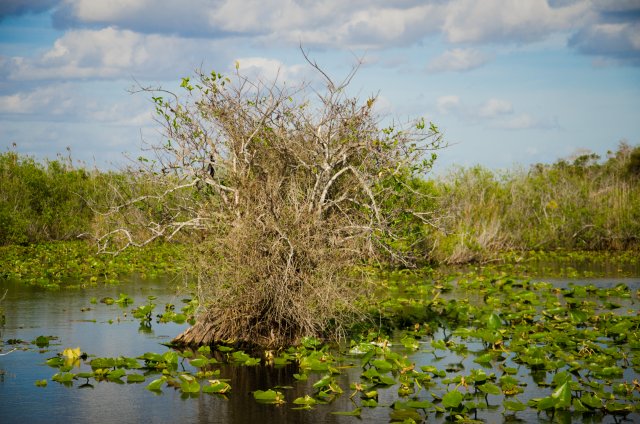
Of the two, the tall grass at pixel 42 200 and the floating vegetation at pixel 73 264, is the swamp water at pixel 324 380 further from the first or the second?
the tall grass at pixel 42 200

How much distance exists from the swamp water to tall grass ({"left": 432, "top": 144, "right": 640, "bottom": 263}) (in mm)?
10322

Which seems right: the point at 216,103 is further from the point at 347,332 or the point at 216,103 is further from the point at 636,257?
the point at 636,257

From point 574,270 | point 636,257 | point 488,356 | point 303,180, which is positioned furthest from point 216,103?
point 636,257

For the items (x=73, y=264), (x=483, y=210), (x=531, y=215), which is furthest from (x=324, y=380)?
(x=531, y=215)

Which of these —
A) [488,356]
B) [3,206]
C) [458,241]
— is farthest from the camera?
[3,206]

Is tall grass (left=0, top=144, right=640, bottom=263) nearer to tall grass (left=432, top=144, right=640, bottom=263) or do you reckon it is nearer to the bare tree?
tall grass (left=432, top=144, right=640, bottom=263)

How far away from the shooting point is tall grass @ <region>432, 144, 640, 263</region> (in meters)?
24.2

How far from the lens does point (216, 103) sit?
11.4 m

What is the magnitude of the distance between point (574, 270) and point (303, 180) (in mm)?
11725

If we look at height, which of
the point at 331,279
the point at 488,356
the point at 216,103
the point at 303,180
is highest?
the point at 216,103

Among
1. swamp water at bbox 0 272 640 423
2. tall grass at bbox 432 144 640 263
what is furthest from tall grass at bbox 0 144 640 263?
swamp water at bbox 0 272 640 423

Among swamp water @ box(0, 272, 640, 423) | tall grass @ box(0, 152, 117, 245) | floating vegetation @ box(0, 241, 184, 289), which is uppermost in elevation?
tall grass @ box(0, 152, 117, 245)

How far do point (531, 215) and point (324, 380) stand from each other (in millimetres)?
20949

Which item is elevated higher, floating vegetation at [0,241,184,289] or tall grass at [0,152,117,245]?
tall grass at [0,152,117,245]
